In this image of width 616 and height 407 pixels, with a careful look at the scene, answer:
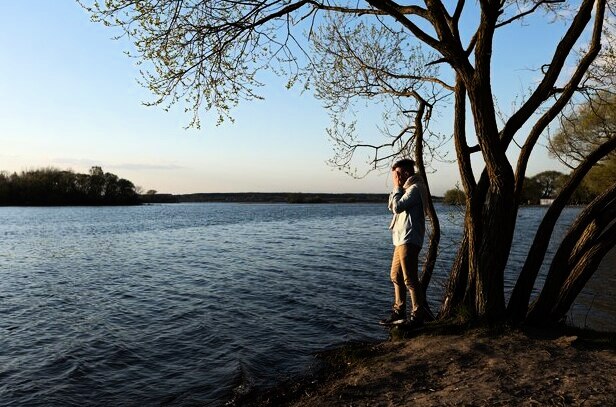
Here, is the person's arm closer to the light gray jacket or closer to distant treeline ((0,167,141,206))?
the light gray jacket

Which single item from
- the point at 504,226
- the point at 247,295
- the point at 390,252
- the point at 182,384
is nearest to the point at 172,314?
the point at 247,295

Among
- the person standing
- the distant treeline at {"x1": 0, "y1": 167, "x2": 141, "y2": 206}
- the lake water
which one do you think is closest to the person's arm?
the person standing

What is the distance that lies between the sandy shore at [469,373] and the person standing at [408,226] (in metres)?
0.61

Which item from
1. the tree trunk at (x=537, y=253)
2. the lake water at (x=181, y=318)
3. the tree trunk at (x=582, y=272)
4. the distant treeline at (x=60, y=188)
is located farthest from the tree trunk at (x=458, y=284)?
the distant treeline at (x=60, y=188)

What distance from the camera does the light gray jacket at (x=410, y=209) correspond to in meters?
7.64

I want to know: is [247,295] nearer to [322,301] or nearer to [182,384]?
[322,301]

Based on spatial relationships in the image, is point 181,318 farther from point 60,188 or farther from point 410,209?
point 60,188

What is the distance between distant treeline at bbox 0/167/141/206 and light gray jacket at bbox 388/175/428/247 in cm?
12383

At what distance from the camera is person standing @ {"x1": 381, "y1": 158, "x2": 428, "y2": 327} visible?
25.2 ft

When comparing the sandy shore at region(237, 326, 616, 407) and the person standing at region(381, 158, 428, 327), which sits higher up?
the person standing at region(381, 158, 428, 327)

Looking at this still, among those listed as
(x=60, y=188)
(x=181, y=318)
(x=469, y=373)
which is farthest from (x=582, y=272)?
(x=60, y=188)

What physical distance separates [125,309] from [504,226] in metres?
10.8

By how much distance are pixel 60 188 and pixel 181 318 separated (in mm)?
118306

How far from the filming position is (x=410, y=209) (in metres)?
7.73
